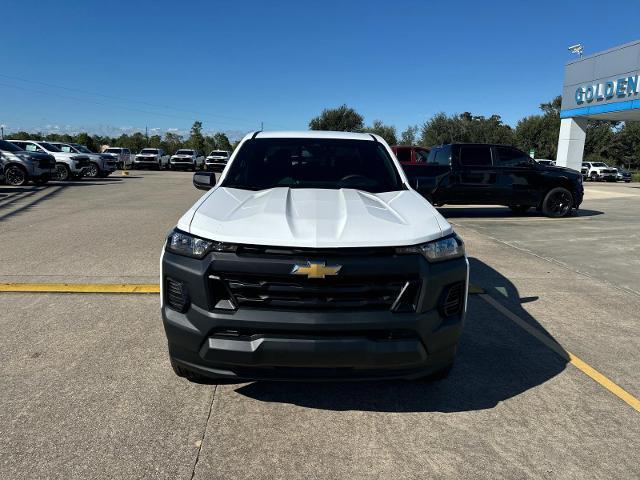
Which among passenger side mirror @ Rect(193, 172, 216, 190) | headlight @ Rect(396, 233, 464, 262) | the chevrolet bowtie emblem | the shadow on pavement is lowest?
the shadow on pavement

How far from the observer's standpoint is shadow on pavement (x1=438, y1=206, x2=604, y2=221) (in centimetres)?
1353

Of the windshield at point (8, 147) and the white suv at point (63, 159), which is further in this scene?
the white suv at point (63, 159)

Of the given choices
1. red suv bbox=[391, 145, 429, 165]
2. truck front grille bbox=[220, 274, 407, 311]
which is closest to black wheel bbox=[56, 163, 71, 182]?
red suv bbox=[391, 145, 429, 165]

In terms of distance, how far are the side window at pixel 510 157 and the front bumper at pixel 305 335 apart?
10483 millimetres

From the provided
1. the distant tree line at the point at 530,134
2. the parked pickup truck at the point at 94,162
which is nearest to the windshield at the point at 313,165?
the parked pickup truck at the point at 94,162

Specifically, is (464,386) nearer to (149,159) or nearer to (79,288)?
(79,288)

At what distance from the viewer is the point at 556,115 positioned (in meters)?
68.6

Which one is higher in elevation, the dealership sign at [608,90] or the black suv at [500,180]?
the dealership sign at [608,90]

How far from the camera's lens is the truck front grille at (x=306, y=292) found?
2639 millimetres

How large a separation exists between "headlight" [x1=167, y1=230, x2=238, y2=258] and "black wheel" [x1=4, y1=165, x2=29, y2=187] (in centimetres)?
1781

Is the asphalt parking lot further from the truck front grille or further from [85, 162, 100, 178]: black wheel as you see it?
[85, 162, 100, 178]: black wheel

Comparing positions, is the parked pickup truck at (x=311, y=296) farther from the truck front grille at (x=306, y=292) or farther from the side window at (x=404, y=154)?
the side window at (x=404, y=154)

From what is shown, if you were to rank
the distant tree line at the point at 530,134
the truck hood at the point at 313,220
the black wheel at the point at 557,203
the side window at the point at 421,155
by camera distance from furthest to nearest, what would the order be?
the distant tree line at the point at 530,134, the side window at the point at 421,155, the black wheel at the point at 557,203, the truck hood at the point at 313,220

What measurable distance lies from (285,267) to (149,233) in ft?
23.0
